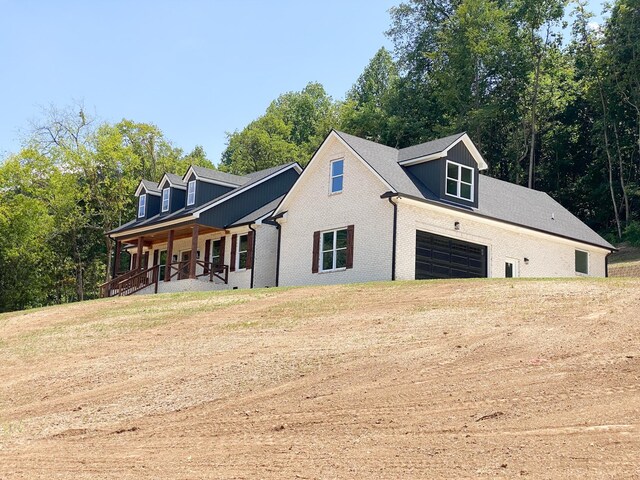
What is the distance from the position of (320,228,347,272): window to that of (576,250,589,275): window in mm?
10168

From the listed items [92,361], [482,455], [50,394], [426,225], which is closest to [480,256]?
[426,225]

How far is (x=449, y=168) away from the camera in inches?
1099

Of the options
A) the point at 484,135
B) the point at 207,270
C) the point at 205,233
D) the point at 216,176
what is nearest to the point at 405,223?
the point at 207,270

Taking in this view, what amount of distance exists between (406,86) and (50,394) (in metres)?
42.1

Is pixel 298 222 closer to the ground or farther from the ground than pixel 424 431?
farther from the ground

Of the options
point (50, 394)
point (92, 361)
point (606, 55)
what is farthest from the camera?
point (606, 55)

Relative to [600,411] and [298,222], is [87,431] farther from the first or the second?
[298,222]

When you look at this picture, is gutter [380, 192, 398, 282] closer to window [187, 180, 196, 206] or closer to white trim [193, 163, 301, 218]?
white trim [193, 163, 301, 218]

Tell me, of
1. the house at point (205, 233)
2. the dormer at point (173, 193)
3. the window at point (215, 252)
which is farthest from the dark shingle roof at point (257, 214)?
the dormer at point (173, 193)

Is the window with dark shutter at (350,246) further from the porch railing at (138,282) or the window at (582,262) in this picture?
the porch railing at (138,282)

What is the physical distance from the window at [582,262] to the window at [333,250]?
33.4 ft

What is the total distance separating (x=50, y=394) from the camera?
1395 cm

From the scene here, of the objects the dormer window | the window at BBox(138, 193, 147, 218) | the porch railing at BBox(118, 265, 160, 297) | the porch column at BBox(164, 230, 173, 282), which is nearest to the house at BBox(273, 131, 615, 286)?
the porch column at BBox(164, 230, 173, 282)

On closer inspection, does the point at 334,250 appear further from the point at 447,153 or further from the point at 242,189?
the point at 242,189
